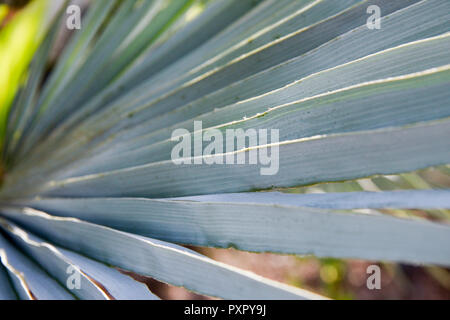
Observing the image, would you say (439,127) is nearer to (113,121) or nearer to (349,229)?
(349,229)

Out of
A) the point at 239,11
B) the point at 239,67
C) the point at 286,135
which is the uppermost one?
the point at 239,11

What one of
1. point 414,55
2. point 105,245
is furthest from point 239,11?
point 105,245

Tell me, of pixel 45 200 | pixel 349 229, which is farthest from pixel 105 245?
pixel 349 229

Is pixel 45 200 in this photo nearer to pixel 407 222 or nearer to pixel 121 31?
pixel 121 31

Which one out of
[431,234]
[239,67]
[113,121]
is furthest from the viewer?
[113,121]

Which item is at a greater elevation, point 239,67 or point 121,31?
point 121,31

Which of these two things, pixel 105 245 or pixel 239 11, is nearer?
pixel 105 245
